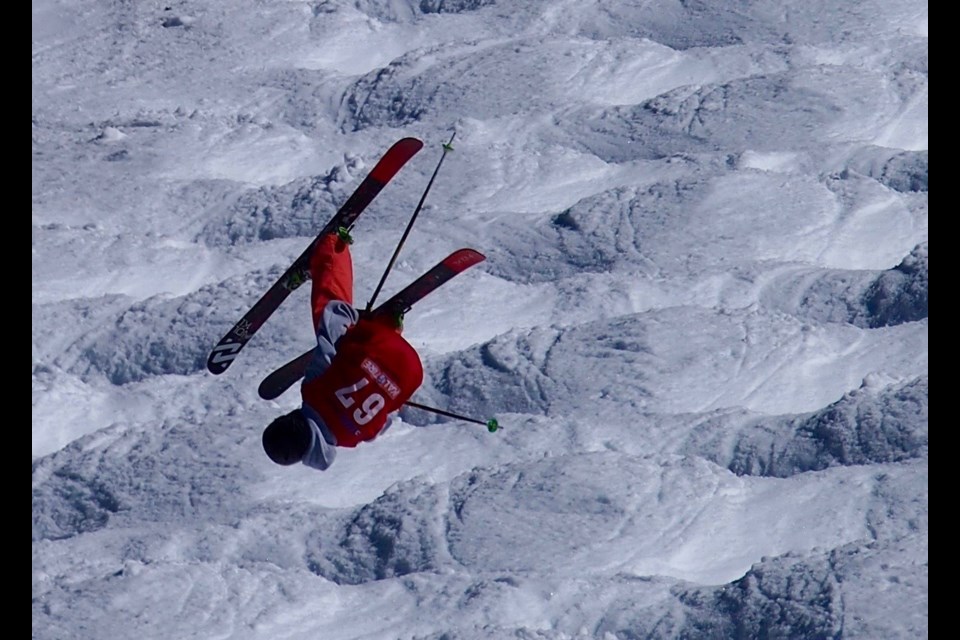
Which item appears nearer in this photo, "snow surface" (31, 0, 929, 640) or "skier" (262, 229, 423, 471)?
"skier" (262, 229, 423, 471)

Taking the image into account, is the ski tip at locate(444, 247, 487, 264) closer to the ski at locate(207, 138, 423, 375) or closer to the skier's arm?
the ski at locate(207, 138, 423, 375)

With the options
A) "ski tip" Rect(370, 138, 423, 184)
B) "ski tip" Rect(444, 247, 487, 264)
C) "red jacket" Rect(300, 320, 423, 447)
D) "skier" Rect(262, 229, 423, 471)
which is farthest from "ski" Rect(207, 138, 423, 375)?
"red jacket" Rect(300, 320, 423, 447)

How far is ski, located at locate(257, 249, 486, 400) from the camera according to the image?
7.38m

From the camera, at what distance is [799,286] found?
854 cm

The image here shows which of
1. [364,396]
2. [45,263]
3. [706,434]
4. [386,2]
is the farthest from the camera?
[386,2]

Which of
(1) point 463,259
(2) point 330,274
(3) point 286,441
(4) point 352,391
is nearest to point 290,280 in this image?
(2) point 330,274

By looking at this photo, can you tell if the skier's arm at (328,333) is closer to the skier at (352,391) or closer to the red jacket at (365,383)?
the skier at (352,391)

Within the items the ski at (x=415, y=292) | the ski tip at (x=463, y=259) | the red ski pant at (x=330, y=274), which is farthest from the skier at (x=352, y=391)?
the ski tip at (x=463, y=259)

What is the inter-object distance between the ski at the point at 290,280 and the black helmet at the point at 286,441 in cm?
102

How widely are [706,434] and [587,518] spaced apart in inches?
32.1

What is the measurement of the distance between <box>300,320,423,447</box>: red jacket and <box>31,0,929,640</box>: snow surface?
3.19 feet

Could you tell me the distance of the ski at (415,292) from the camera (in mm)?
7375
